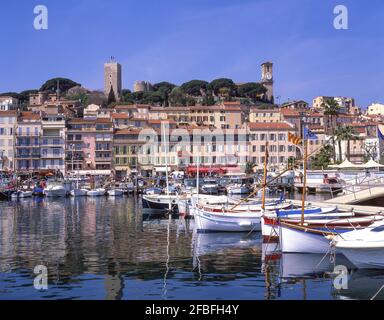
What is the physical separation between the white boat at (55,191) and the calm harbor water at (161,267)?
130 ft

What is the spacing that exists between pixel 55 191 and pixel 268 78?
11691 cm

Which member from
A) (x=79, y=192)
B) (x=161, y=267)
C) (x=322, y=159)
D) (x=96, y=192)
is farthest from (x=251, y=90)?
(x=161, y=267)

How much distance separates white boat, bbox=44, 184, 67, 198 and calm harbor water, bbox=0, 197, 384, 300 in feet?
130

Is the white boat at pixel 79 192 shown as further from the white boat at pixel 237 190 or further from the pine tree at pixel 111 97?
the pine tree at pixel 111 97

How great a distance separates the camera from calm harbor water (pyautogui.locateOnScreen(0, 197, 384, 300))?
18.0m

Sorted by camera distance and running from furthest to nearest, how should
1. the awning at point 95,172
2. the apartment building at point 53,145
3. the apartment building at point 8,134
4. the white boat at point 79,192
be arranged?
the apartment building at point 8,134 < the apartment building at point 53,145 < the awning at point 95,172 < the white boat at point 79,192

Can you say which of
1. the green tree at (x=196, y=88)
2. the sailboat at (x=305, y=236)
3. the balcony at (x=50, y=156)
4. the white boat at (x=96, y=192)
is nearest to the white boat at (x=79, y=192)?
the white boat at (x=96, y=192)

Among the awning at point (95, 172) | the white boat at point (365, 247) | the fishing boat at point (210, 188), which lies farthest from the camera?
the awning at point (95, 172)

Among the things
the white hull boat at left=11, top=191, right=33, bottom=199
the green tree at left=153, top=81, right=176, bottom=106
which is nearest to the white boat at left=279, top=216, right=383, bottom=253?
the white hull boat at left=11, top=191, right=33, bottom=199

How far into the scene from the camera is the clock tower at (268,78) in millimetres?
178375

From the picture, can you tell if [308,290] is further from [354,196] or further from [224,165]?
[224,165]

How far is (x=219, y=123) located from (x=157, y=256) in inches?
3675

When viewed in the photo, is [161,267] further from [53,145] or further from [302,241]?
[53,145]

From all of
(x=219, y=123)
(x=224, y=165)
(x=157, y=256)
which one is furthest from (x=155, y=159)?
(x=157, y=256)
